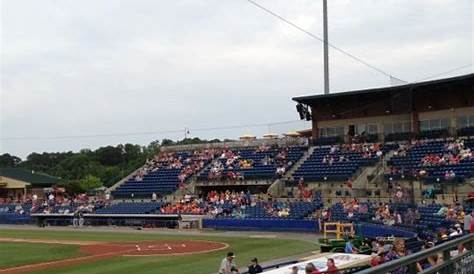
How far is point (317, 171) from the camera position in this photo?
160ft

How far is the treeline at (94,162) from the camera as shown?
116 metres

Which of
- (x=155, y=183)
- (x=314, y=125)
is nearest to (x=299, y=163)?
(x=314, y=125)

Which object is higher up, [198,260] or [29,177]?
[29,177]

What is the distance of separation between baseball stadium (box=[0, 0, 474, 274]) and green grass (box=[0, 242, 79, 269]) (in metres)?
0.11

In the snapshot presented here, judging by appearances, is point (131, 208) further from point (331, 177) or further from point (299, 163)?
point (331, 177)

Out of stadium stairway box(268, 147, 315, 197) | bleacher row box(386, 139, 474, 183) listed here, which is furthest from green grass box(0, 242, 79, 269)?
bleacher row box(386, 139, 474, 183)

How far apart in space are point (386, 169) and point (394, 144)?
421 centimetres

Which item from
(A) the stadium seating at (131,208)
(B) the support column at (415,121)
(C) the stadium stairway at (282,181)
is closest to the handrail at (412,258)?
(C) the stadium stairway at (282,181)

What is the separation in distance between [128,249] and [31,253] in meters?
4.68

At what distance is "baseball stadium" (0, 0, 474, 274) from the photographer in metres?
28.4

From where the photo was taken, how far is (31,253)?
104 ft

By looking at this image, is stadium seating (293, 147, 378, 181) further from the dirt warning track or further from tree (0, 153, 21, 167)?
tree (0, 153, 21, 167)

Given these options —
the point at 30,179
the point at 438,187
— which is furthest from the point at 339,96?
the point at 30,179

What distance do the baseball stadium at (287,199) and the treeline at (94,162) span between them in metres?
45.6
